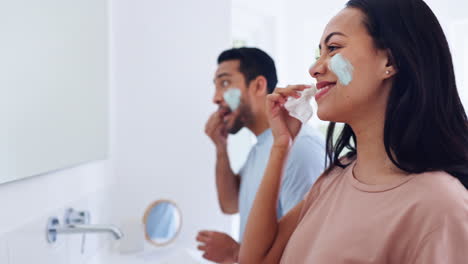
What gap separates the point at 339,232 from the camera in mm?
687

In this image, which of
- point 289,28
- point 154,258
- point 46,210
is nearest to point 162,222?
point 154,258

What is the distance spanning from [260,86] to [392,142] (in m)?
0.79

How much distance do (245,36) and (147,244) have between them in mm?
1160

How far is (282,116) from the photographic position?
3.30 feet

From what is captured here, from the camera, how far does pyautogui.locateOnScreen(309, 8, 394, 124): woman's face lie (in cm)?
70

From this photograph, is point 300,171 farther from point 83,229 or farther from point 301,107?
point 83,229

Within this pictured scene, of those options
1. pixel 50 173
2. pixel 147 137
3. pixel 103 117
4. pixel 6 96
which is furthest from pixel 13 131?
pixel 147 137

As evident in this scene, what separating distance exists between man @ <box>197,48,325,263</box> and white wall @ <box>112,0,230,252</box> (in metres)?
0.16

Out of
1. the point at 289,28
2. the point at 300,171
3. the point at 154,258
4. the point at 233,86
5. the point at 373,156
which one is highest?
the point at 289,28

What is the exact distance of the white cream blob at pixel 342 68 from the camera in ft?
2.35

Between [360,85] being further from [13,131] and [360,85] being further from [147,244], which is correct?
[147,244]

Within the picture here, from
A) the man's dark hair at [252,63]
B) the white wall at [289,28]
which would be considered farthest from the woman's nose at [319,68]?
the white wall at [289,28]

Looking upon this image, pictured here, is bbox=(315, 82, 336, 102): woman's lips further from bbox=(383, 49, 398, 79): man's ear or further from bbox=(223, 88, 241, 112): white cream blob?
bbox=(223, 88, 241, 112): white cream blob

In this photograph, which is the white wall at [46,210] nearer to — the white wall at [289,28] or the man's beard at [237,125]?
the man's beard at [237,125]
